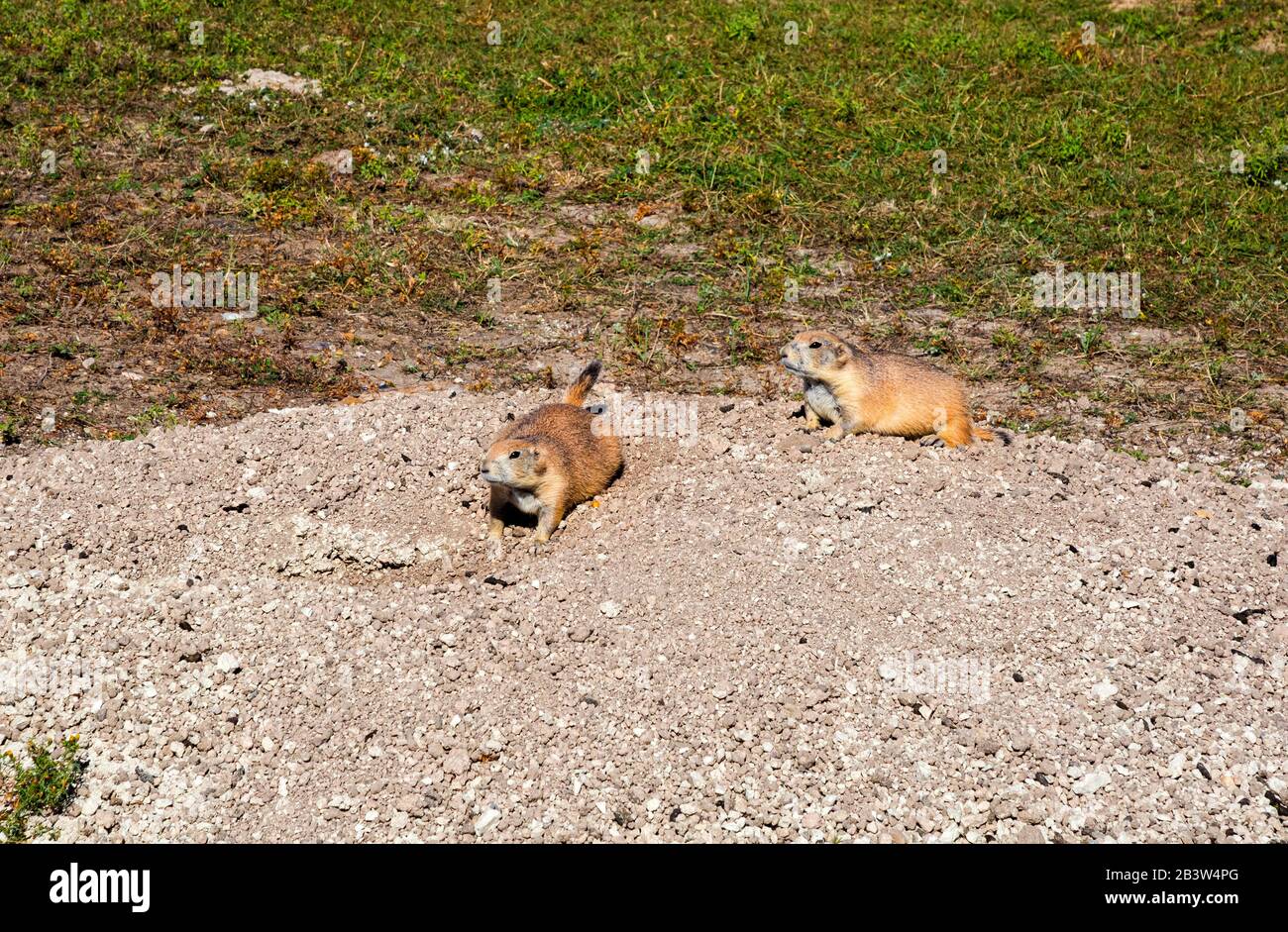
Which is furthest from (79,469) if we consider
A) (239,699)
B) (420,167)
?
(420,167)

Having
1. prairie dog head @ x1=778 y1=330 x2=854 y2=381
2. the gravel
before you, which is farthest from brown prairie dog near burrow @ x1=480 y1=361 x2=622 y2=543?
prairie dog head @ x1=778 y1=330 x2=854 y2=381

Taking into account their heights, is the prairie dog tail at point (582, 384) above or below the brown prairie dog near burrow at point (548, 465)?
above

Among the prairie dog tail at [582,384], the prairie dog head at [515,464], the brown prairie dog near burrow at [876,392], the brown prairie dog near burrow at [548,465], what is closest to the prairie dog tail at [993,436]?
the brown prairie dog near burrow at [876,392]

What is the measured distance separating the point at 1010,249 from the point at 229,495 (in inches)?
273

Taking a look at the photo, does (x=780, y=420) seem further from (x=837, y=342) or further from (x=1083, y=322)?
(x=1083, y=322)

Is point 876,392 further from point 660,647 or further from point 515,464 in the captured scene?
point 660,647

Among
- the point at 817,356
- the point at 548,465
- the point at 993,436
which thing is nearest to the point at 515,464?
the point at 548,465

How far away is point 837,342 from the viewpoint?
750cm

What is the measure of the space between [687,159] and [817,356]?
494 centimetres

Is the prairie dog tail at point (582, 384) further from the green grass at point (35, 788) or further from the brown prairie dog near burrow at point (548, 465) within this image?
the green grass at point (35, 788)

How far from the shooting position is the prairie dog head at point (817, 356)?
7.45m

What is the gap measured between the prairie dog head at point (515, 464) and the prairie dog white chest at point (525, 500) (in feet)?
0.30

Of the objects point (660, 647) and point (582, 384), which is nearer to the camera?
point (660, 647)

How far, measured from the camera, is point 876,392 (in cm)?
752
